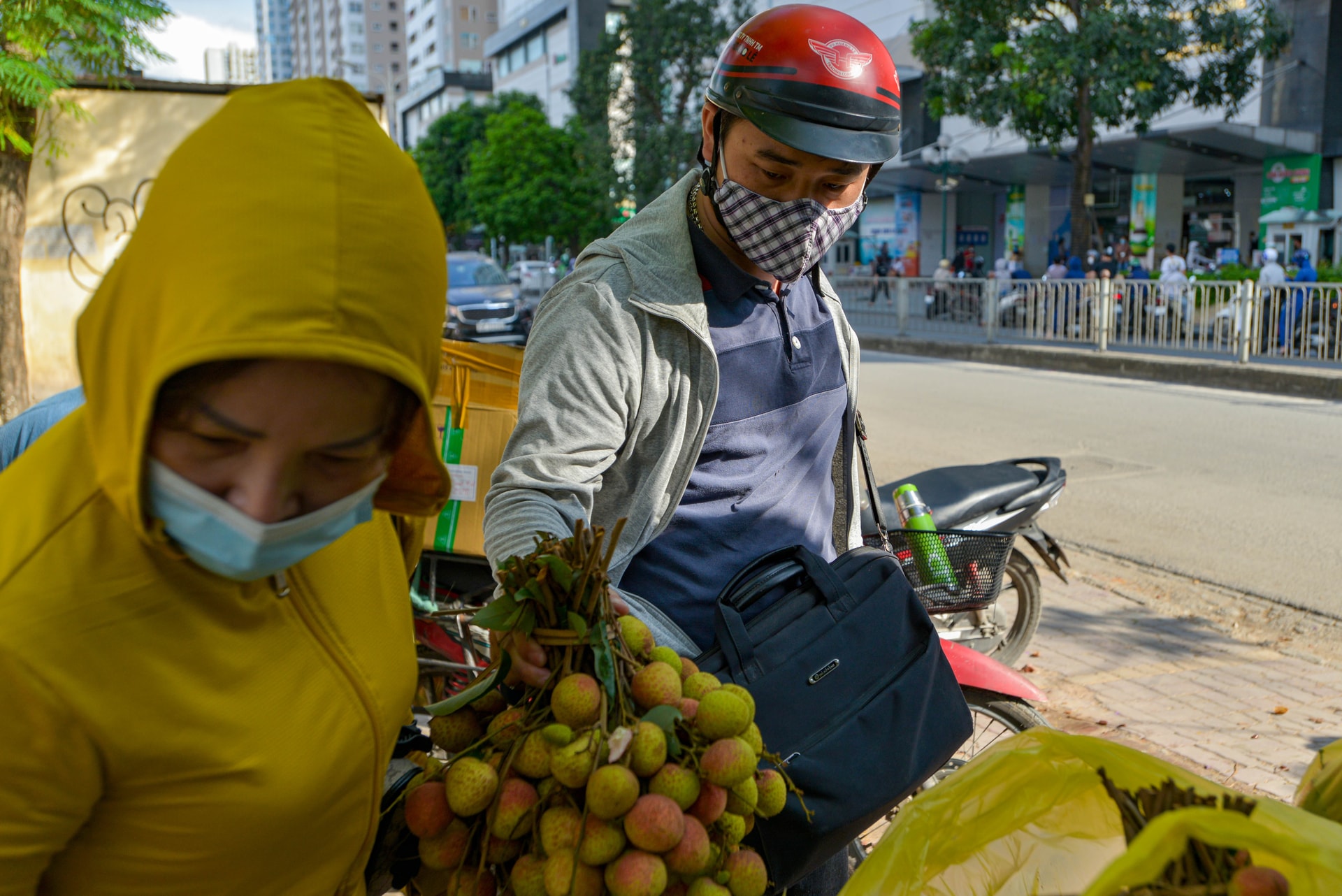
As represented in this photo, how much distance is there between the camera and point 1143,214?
29.3 metres

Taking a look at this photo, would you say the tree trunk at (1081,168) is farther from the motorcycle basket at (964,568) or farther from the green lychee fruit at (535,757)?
the green lychee fruit at (535,757)

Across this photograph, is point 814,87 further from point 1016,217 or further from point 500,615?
point 1016,217

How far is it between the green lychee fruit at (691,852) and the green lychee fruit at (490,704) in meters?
0.33

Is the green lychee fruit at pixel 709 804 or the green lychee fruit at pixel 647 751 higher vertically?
the green lychee fruit at pixel 647 751

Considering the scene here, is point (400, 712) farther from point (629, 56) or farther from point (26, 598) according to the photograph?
point (629, 56)

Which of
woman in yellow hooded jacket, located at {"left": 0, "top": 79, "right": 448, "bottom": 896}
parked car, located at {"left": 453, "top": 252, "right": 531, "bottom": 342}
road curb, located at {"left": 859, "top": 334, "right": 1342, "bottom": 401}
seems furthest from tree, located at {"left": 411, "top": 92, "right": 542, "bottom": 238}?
woman in yellow hooded jacket, located at {"left": 0, "top": 79, "right": 448, "bottom": 896}

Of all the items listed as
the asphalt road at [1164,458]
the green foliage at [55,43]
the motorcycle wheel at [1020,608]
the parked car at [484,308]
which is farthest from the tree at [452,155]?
the motorcycle wheel at [1020,608]

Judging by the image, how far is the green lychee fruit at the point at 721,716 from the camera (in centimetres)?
134

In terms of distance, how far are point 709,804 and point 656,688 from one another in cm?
15

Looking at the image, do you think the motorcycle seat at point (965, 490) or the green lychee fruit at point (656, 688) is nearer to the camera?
the green lychee fruit at point (656, 688)

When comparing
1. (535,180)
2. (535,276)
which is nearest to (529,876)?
(535,180)

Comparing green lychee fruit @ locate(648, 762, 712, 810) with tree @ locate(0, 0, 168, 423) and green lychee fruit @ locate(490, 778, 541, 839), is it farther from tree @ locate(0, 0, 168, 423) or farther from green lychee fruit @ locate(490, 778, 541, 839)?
tree @ locate(0, 0, 168, 423)

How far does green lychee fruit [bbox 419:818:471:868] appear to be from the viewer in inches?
52.4

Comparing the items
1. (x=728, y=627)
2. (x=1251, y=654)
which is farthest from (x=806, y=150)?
(x=1251, y=654)
